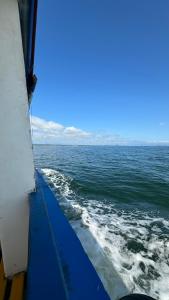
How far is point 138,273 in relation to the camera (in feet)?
11.0

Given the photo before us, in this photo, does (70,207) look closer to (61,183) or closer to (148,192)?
(61,183)

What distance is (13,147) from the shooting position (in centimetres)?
181

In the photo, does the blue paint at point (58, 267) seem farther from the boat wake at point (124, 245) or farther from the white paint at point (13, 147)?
the boat wake at point (124, 245)

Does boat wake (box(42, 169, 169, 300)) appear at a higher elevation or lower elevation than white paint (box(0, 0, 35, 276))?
lower

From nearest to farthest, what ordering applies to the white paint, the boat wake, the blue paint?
the blue paint
the white paint
the boat wake

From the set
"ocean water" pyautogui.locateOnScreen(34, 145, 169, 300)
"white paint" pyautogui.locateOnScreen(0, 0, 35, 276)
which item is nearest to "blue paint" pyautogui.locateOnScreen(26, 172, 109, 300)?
"white paint" pyautogui.locateOnScreen(0, 0, 35, 276)

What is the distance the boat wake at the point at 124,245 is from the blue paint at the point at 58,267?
2.19 m

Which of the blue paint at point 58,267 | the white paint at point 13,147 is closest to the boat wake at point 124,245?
the white paint at point 13,147

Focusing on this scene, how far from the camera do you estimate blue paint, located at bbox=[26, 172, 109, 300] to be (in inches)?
33.0

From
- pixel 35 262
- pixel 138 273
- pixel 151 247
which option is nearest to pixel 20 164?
pixel 35 262

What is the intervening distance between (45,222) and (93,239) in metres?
3.31

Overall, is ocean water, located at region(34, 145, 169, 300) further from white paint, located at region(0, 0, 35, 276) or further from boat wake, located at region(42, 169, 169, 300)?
white paint, located at region(0, 0, 35, 276)

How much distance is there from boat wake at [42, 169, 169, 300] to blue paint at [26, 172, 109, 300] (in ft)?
7.17

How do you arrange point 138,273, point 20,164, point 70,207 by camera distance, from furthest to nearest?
point 70,207
point 138,273
point 20,164
